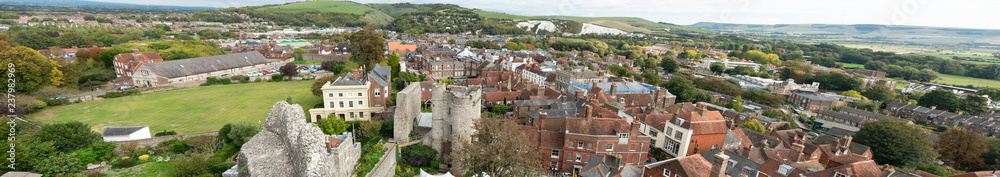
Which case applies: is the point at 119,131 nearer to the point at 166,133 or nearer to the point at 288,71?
the point at 166,133

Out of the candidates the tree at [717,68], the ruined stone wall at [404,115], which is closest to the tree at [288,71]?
the ruined stone wall at [404,115]

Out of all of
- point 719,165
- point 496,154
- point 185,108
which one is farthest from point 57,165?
point 719,165

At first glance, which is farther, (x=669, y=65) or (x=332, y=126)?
(x=669, y=65)

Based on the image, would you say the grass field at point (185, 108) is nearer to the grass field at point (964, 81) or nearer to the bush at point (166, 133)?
the bush at point (166, 133)

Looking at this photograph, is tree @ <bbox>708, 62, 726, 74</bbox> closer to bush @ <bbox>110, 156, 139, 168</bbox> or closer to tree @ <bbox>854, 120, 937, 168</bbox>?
tree @ <bbox>854, 120, 937, 168</bbox>

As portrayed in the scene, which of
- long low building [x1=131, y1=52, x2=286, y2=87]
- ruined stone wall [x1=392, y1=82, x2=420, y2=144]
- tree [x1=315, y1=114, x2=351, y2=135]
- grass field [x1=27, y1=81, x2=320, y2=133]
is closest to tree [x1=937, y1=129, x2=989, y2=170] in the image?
ruined stone wall [x1=392, y1=82, x2=420, y2=144]

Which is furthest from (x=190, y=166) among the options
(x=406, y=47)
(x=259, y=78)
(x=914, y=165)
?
(x=406, y=47)

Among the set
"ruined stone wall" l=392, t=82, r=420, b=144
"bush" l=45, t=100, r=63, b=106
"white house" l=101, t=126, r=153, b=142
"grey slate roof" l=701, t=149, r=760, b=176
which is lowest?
"bush" l=45, t=100, r=63, b=106

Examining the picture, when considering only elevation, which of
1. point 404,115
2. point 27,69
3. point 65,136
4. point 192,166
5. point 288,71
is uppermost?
point 27,69
